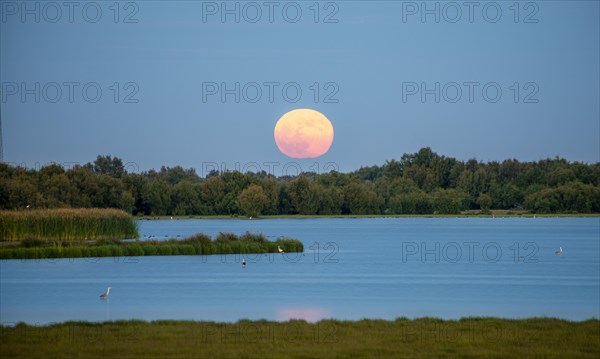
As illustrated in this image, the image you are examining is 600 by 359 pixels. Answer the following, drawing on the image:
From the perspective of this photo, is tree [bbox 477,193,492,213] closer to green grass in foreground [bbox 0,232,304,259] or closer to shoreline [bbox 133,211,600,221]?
shoreline [bbox 133,211,600,221]

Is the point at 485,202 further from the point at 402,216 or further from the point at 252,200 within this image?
the point at 252,200

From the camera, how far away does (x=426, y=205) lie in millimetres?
148375

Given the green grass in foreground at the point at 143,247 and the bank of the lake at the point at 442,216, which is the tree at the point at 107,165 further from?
the green grass in foreground at the point at 143,247

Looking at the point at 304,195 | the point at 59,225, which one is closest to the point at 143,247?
the point at 59,225

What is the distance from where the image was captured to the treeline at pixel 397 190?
419 feet

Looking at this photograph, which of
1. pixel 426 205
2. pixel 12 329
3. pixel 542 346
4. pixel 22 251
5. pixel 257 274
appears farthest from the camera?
pixel 426 205

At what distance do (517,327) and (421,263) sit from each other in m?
33.0

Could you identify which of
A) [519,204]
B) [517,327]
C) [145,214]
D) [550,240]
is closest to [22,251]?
[517,327]

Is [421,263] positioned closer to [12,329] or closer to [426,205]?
[12,329]

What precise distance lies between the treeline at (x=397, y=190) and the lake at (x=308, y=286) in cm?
5994

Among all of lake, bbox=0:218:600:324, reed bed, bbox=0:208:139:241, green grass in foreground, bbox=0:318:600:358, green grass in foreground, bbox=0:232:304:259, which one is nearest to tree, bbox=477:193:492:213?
lake, bbox=0:218:600:324

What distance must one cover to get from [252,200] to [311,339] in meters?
107

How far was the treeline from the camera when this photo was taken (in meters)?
128

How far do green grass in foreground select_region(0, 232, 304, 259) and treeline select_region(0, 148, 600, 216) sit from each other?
2231 inches
